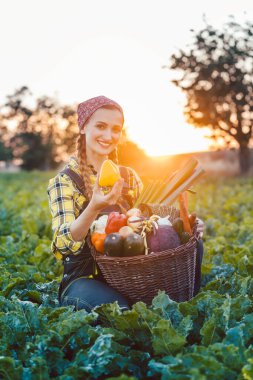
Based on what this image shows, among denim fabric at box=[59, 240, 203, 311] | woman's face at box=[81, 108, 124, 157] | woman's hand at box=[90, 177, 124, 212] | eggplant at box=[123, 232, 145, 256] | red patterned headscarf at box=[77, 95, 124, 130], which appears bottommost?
denim fabric at box=[59, 240, 203, 311]

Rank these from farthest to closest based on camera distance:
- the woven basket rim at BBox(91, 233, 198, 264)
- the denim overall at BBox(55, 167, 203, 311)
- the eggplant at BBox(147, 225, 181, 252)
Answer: the denim overall at BBox(55, 167, 203, 311), the eggplant at BBox(147, 225, 181, 252), the woven basket rim at BBox(91, 233, 198, 264)

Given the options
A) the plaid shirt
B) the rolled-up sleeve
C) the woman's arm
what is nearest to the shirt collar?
the plaid shirt

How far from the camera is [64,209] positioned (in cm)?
361

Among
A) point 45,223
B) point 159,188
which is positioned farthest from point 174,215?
point 45,223

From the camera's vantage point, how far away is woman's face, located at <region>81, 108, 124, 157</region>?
12.3 feet

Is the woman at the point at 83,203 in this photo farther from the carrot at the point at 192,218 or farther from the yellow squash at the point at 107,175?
the carrot at the point at 192,218

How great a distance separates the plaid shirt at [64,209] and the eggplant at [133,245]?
44 cm

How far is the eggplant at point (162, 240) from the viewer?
10.5ft

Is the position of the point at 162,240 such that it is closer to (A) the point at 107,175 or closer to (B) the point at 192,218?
(B) the point at 192,218

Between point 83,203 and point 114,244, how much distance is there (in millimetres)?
687

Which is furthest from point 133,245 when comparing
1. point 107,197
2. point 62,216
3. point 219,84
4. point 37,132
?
point 37,132

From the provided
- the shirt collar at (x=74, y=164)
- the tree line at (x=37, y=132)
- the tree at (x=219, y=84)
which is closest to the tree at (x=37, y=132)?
the tree line at (x=37, y=132)

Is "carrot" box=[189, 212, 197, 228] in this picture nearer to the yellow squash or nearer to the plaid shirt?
the yellow squash

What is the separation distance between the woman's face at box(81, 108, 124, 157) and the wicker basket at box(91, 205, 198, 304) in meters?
0.79
